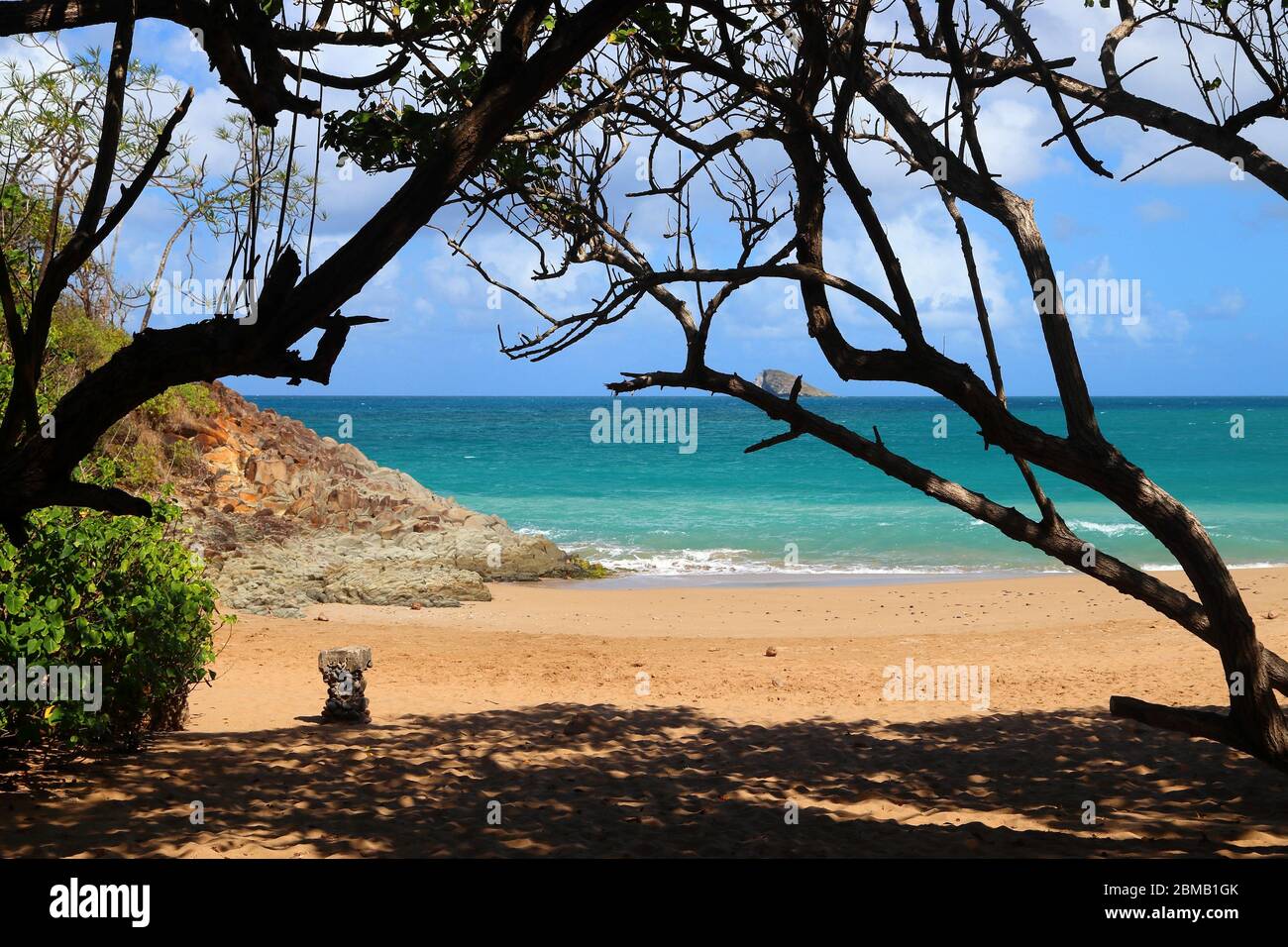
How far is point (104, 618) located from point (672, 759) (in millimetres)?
3801

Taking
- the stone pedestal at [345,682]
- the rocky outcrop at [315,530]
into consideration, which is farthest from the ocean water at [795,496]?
the stone pedestal at [345,682]

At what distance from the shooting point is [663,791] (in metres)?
6.92

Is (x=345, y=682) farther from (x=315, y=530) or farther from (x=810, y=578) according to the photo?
(x=810, y=578)

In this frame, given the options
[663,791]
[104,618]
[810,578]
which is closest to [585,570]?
[810,578]

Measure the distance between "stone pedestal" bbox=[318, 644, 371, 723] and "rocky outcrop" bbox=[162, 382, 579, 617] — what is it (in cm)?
605

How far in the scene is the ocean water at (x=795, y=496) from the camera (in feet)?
81.2

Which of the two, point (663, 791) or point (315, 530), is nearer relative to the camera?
point (663, 791)

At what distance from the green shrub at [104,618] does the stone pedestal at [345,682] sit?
3.22 feet

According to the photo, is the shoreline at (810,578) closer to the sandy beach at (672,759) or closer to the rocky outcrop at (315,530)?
the rocky outcrop at (315,530)

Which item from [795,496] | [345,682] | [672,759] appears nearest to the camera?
[672,759]

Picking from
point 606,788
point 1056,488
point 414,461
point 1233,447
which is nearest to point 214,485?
point 606,788

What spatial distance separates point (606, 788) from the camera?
6965 mm

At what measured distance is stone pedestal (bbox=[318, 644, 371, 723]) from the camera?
8539 mm

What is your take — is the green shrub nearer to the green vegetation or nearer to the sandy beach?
the sandy beach
